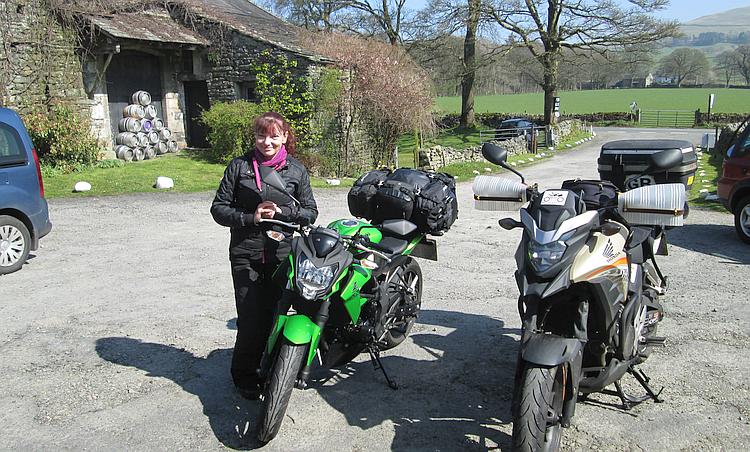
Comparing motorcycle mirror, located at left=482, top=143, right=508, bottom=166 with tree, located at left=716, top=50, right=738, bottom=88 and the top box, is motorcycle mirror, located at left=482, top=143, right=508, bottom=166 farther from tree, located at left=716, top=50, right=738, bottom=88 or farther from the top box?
tree, located at left=716, top=50, right=738, bottom=88

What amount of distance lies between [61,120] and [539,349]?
15717 mm

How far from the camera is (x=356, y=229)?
474 centimetres

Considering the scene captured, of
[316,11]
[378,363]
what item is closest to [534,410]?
[378,363]

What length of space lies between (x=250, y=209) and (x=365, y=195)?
1.08m

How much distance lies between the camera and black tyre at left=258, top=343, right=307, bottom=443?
12.0 ft

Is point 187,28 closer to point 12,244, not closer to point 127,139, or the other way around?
point 127,139

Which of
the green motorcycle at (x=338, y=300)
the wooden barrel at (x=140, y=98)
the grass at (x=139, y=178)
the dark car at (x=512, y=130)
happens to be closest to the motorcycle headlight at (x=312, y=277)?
the green motorcycle at (x=338, y=300)

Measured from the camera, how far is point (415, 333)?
5672mm

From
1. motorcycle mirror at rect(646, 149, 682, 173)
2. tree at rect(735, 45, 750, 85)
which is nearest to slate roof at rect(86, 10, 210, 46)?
motorcycle mirror at rect(646, 149, 682, 173)

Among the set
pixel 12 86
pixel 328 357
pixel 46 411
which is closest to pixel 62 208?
pixel 12 86

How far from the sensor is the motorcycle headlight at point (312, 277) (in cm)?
385

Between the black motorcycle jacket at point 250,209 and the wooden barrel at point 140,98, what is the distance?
16.9 metres

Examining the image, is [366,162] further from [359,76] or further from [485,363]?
[485,363]

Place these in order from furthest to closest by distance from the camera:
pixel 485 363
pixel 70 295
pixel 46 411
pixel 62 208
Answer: pixel 62 208 → pixel 70 295 → pixel 485 363 → pixel 46 411
